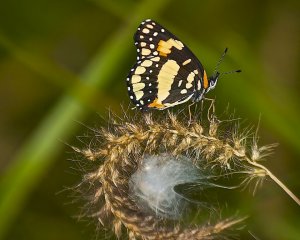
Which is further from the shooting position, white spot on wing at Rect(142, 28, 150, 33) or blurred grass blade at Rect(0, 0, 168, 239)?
blurred grass blade at Rect(0, 0, 168, 239)

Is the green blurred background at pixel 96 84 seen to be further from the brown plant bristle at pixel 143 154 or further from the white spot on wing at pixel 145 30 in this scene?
the brown plant bristle at pixel 143 154

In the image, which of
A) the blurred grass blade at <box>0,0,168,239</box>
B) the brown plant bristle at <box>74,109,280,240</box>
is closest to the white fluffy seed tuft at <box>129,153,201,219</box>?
the brown plant bristle at <box>74,109,280,240</box>

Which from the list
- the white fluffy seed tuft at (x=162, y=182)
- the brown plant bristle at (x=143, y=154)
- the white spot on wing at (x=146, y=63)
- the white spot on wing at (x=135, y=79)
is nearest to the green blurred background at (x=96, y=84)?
the white spot on wing at (x=135, y=79)

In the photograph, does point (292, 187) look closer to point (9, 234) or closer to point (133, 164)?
point (133, 164)

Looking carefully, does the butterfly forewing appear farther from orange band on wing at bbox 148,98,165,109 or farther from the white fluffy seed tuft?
the white fluffy seed tuft

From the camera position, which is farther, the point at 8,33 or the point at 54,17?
the point at 54,17

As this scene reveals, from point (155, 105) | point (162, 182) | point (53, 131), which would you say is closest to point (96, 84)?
point (53, 131)

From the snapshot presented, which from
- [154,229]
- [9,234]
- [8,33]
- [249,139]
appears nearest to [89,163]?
[154,229]
